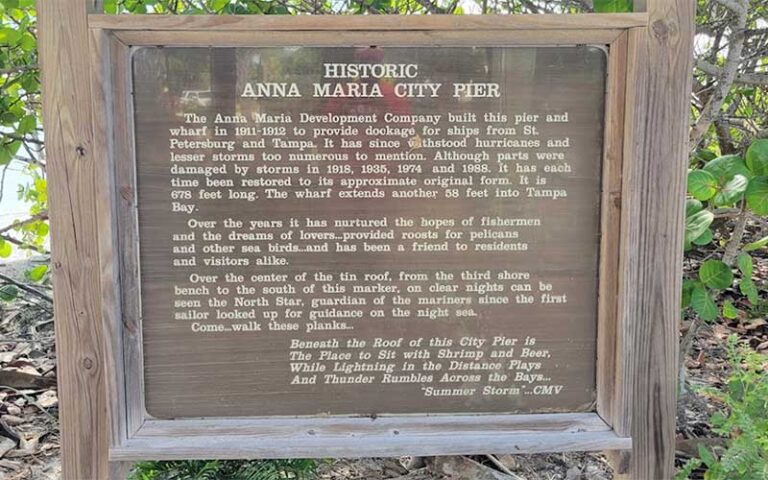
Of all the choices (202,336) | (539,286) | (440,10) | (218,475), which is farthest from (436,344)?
(440,10)

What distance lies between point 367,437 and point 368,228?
0.67 metres

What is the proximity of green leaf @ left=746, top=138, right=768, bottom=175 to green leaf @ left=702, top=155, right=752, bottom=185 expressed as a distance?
27 mm

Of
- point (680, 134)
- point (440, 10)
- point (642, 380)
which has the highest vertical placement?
point (440, 10)

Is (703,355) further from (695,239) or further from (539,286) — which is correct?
(539,286)

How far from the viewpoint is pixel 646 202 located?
199 centimetres

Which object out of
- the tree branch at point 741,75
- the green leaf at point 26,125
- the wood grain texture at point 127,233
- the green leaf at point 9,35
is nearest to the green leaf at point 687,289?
the tree branch at point 741,75

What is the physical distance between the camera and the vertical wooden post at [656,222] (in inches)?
76.6

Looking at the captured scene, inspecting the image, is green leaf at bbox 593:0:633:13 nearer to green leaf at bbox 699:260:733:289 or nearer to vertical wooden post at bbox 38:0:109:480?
green leaf at bbox 699:260:733:289

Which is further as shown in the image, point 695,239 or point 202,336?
point 695,239

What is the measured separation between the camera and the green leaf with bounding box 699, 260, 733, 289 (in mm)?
2410

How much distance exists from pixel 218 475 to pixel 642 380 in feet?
5.13

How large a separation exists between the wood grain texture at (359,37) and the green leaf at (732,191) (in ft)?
2.58

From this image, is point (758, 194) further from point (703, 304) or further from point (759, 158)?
point (703, 304)

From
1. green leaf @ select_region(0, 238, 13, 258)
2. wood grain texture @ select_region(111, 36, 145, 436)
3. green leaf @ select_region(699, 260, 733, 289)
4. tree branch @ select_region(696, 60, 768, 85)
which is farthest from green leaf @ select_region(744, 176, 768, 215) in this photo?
green leaf @ select_region(0, 238, 13, 258)
